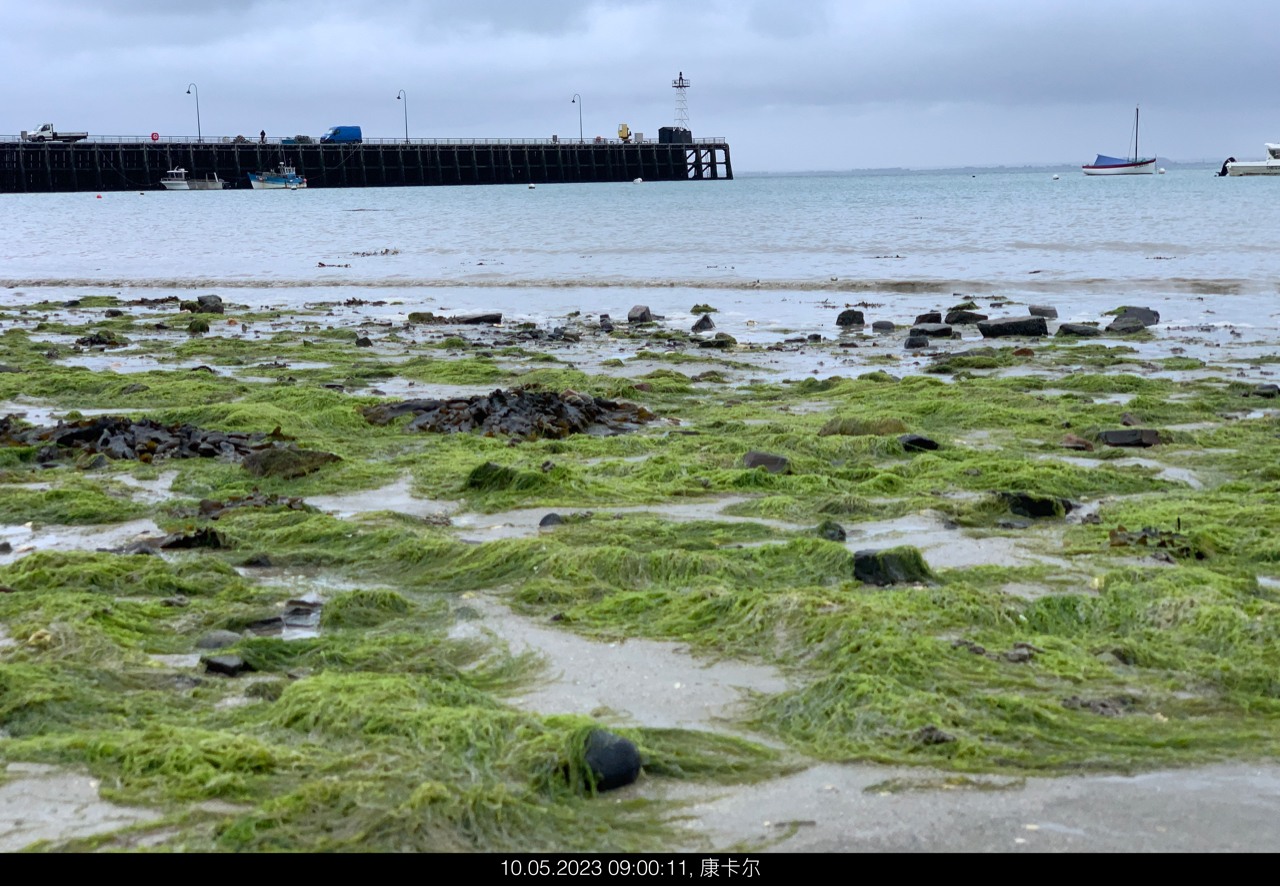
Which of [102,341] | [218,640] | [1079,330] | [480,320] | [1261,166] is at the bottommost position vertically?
[1079,330]

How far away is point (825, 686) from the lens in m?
3.78

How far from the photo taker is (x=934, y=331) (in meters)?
14.6

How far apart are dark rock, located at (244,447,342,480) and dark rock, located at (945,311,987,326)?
10402 millimetres

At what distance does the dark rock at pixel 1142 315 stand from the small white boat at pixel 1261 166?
73447 millimetres

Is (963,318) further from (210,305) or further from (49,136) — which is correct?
(49,136)

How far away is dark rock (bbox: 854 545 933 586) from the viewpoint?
485 cm

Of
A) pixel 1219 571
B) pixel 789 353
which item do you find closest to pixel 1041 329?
pixel 789 353

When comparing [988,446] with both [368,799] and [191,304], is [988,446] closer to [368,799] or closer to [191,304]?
[368,799]

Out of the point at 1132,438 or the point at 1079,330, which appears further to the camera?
the point at 1079,330

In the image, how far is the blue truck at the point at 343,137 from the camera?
93.4m

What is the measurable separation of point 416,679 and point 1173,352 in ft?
35.7

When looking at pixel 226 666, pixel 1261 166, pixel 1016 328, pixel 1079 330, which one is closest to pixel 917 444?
pixel 226 666

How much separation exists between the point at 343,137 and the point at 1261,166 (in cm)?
6451

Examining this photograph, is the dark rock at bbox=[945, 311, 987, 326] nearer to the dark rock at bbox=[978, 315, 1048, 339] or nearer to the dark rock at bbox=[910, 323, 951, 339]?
the dark rock at bbox=[978, 315, 1048, 339]
